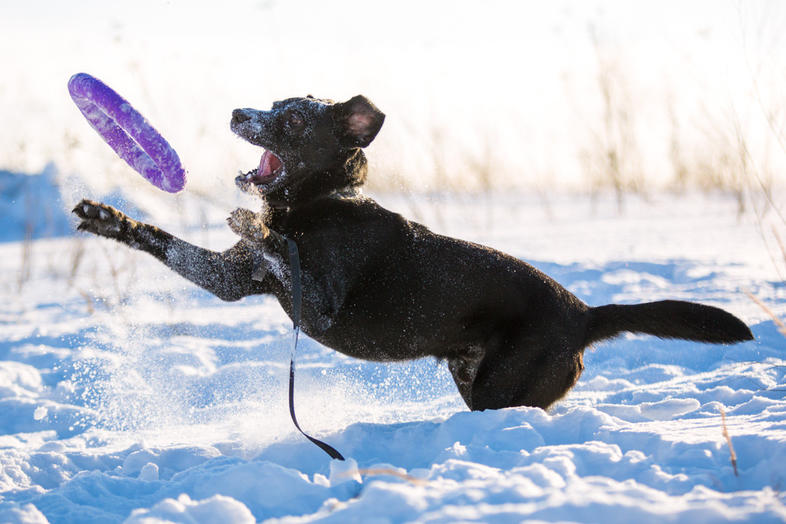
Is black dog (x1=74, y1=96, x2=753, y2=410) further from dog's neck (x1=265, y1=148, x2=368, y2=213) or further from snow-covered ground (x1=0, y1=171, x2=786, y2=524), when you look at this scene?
snow-covered ground (x1=0, y1=171, x2=786, y2=524)

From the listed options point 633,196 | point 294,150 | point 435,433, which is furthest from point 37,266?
point 633,196

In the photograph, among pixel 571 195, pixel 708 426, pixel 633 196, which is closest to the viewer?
pixel 708 426

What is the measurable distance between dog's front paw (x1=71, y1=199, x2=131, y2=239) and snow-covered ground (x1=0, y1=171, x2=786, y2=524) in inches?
35.6

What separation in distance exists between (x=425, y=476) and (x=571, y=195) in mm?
11072

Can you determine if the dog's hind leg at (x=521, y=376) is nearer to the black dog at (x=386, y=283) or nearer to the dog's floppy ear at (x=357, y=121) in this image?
the black dog at (x=386, y=283)

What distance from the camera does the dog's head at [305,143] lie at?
3.23m

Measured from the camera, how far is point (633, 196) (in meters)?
11.1

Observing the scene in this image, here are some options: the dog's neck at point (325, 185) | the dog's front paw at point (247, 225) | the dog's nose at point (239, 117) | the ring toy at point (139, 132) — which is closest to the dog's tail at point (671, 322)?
the dog's neck at point (325, 185)

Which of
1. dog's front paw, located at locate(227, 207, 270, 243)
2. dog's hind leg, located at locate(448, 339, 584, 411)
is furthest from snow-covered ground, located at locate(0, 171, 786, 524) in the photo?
dog's front paw, located at locate(227, 207, 270, 243)

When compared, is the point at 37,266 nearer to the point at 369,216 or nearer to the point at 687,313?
the point at 369,216

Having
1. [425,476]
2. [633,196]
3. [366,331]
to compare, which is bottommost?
[425,476]

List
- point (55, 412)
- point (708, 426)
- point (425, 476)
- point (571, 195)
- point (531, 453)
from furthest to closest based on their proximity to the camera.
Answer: point (571, 195)
point (55, 412)
point (708, 426)
point (531, 453)
point (425, 476)

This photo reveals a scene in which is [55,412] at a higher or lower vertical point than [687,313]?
lower

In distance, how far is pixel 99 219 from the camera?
295 cm
